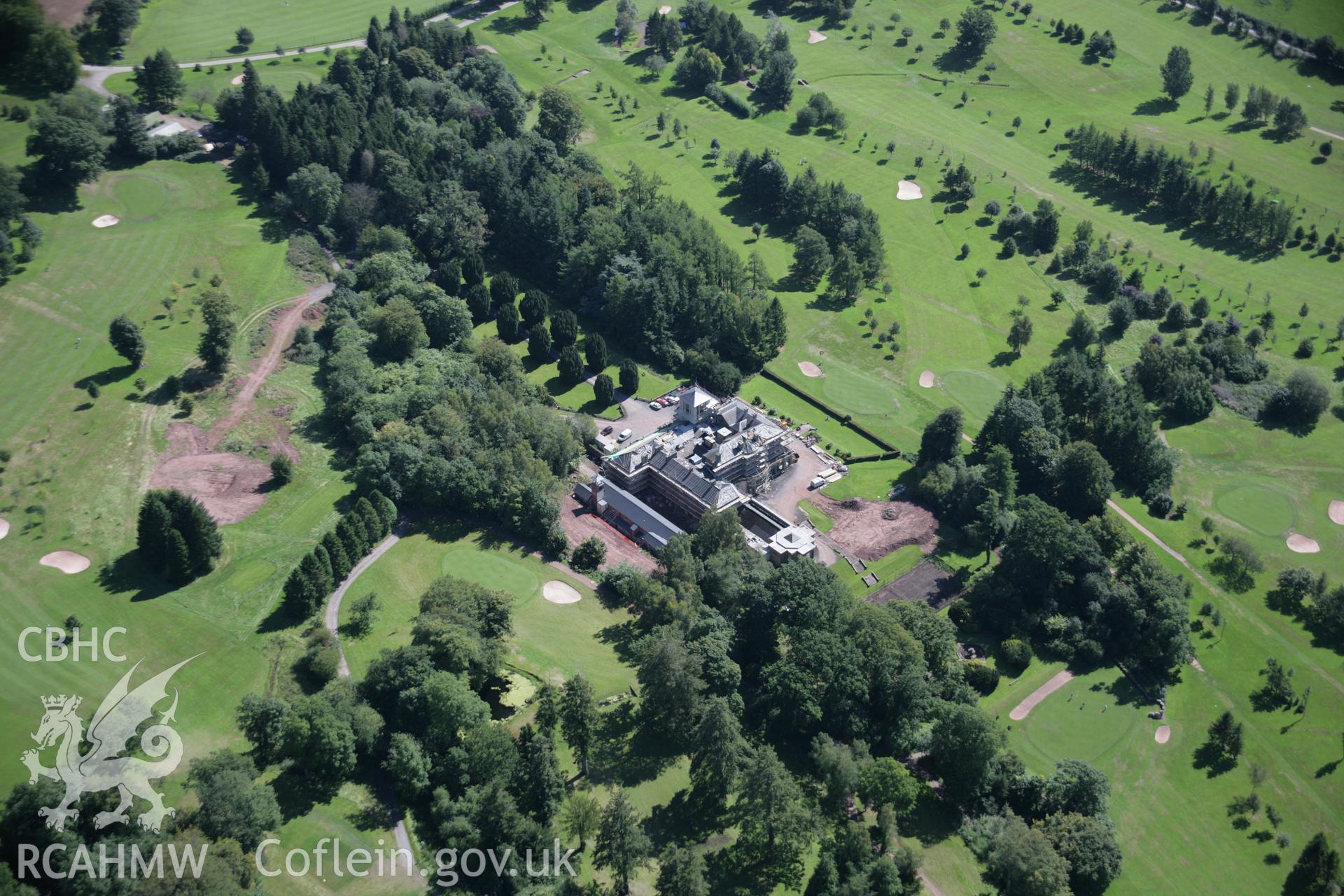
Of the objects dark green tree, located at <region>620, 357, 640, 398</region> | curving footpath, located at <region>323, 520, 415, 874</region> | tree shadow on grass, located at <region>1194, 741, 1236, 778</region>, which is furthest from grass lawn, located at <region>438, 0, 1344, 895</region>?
curving footpath, located at <region>323, 520, 415, 874</region>

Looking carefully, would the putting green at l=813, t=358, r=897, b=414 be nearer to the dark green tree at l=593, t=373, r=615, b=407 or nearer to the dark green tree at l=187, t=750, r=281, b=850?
the dark green tree at l=593, t=373, r=615, b=407

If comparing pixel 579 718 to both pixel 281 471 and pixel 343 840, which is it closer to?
pixel 343 840

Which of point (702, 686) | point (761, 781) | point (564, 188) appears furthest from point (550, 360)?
point (761, 781)

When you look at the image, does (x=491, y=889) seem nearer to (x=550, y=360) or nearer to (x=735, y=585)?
(x=735, y=585)

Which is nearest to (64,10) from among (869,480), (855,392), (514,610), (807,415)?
(807,415)

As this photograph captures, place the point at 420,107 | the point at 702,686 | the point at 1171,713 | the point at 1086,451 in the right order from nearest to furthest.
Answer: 1. the point at 702,686
2. the point at 1171,713
3. the point at 1086,451
4. the point at 420,107
